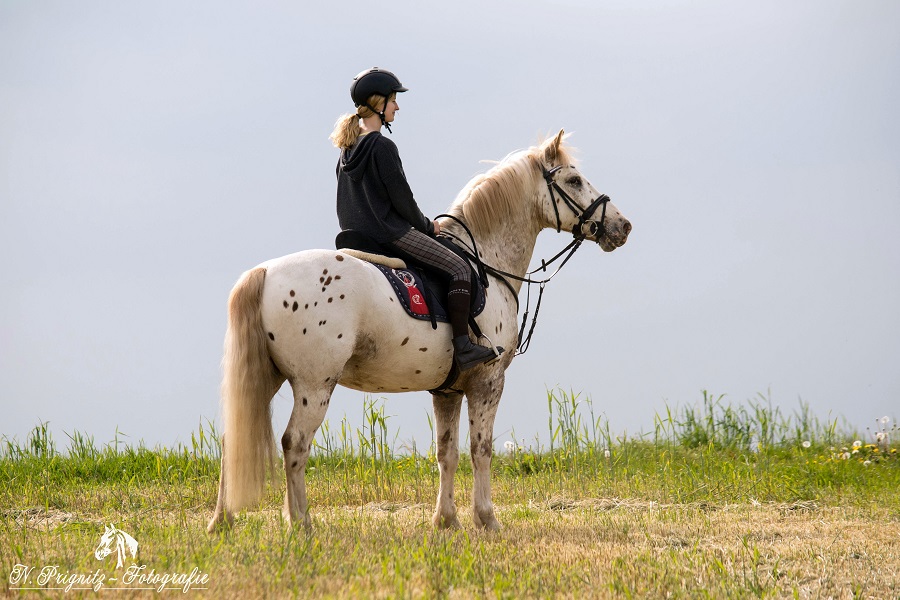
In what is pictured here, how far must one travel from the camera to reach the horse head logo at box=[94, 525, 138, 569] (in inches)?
184

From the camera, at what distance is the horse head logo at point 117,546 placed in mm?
4684

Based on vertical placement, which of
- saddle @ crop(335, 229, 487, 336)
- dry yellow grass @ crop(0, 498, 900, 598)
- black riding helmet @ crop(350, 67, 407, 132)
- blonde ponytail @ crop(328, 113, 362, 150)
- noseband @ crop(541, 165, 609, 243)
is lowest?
dry yellow grass @ crop(0, 498, 900, 598)

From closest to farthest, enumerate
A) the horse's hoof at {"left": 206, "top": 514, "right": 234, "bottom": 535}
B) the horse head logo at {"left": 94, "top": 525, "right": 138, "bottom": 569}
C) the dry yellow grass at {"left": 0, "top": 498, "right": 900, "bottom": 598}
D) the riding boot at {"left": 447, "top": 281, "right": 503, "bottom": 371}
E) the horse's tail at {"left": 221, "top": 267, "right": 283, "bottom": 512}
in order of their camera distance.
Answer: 1. the dry yellow grass at {"left": 0, "top": 498, "right": 900, "bottom": 598}
2. the horse head logo at {"left": 94, "top": 525, "right": 138, "bottom": 569}
3. the horse's tail at {"left": 221, "top": 267, "right": 283, "bottom": 512}
4. the horse's hoof at {"left": 206, "top": 514, "right": 234, "bottom": 535}
5. the riding boot at {"left": 447, "top": 281, "right": 503, "bottom": 371}

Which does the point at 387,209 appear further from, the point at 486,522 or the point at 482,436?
the point at 486,522

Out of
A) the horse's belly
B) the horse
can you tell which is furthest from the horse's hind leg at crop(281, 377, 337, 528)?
the horse's belly

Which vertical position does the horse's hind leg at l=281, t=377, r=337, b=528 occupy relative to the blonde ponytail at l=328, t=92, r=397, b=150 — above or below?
below

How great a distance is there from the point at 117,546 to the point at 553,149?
448 centimetres

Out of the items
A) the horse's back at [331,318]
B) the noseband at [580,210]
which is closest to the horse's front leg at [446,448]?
the horse's back at [331,318]

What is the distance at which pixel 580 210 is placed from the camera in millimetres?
7199

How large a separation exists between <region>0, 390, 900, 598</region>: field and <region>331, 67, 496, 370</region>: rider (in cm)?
157

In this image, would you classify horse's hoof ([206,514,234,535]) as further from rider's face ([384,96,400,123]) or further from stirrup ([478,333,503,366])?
rider's face ([384,96,400,123])

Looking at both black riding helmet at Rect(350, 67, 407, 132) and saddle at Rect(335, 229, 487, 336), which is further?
black riding helmet at Rect(350, 67, 407, 132)

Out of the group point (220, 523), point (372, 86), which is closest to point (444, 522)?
point (220, 523)

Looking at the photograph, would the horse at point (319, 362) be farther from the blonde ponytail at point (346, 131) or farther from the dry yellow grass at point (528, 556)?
the blonde ponytail at point (346, 131)
